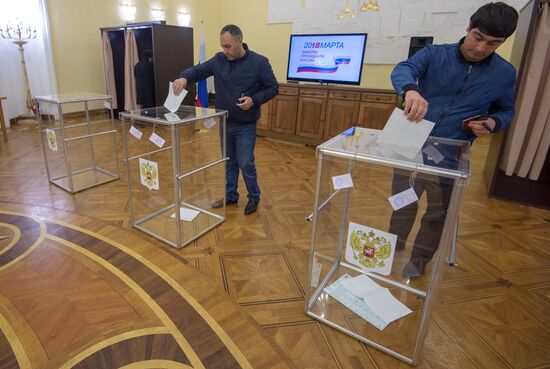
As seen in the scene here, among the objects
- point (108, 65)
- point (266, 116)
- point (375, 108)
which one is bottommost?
point (266, 116)

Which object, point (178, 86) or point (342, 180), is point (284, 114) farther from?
point (342, 180)

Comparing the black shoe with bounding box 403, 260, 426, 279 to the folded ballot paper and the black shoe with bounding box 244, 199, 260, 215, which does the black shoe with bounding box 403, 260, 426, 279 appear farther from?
the black shoe with bounding box 244, 199, 260, 215

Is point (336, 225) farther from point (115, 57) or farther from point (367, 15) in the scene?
point (115, 57)

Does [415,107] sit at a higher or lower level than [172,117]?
higher

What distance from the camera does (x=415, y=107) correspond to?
1187mm

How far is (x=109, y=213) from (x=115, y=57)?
4.36 meters

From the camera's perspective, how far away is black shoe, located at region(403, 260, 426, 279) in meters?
1.74

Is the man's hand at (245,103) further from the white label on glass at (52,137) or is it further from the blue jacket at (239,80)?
the white label on glass at (52,137)

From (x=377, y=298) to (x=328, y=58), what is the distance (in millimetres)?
3623

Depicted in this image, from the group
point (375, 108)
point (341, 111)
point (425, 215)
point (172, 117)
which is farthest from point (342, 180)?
point (341, 111)

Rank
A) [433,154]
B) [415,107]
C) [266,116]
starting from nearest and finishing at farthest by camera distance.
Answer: [415,107]
[433,154]
[266,116]

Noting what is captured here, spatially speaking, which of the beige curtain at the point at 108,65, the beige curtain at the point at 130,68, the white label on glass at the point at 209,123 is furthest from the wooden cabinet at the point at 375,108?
the beige curtain at the point at 108,65

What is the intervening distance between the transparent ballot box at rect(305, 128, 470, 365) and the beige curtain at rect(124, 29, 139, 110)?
468cm


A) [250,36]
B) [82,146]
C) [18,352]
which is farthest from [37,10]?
[18,352]
